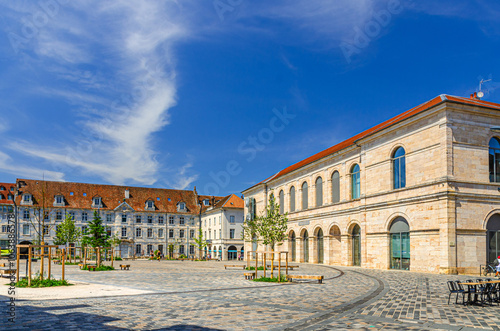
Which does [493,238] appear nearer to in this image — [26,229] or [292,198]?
[292,198]

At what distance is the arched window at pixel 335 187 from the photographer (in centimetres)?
4294

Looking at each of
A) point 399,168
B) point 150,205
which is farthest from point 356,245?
point 150,205

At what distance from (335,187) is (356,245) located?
616 cm

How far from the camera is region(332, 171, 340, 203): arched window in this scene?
141 feet

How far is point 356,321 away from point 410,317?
167 cm

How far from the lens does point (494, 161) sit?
98.5ft

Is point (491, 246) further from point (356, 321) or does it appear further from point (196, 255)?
point (196, 255)

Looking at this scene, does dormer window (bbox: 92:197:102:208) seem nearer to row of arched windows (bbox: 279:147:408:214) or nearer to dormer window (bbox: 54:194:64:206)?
dormer window (bbox: 54:194:64:206)

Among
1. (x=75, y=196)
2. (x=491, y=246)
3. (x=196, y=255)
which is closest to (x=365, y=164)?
(x=491, y=246)

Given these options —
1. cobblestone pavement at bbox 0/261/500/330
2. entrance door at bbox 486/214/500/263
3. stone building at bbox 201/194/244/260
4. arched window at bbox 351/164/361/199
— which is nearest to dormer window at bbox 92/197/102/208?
stone building at bbox 201/194/244/260

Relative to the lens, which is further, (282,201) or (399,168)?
(282,201)

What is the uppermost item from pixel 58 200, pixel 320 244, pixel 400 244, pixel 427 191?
pixel 427 191

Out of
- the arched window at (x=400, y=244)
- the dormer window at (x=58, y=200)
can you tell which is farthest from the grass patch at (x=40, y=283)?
the dormer window at (x=58, y=200)

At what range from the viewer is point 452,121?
94.7 ft
